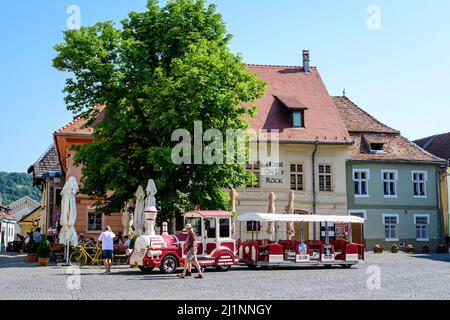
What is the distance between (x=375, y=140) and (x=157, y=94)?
2041cm

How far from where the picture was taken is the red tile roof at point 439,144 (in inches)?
2010

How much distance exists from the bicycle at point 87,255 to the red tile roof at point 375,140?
20.3 meters

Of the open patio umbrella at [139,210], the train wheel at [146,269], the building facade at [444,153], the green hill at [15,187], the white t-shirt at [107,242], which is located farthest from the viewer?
the green hill at [15,187]

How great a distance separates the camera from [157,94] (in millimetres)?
25984

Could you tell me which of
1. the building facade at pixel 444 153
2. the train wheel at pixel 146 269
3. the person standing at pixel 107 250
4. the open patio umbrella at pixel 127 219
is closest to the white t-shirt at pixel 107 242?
the person standing at pixel 107 250

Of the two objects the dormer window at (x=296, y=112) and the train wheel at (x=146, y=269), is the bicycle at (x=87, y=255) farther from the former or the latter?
the dormer window at (x=296, y=112)

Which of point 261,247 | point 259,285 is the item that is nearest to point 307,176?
point 261,247

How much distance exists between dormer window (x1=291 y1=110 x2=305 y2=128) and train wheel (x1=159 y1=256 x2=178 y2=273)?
62.6 ft

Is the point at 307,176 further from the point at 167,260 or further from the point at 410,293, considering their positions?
the point at 410,293

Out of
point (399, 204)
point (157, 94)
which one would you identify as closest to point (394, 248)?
point (399, 204)

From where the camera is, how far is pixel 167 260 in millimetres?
21375

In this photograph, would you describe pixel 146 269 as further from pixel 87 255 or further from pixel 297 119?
pixel 297 119

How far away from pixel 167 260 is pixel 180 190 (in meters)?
6.38

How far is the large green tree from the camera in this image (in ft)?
84.6
